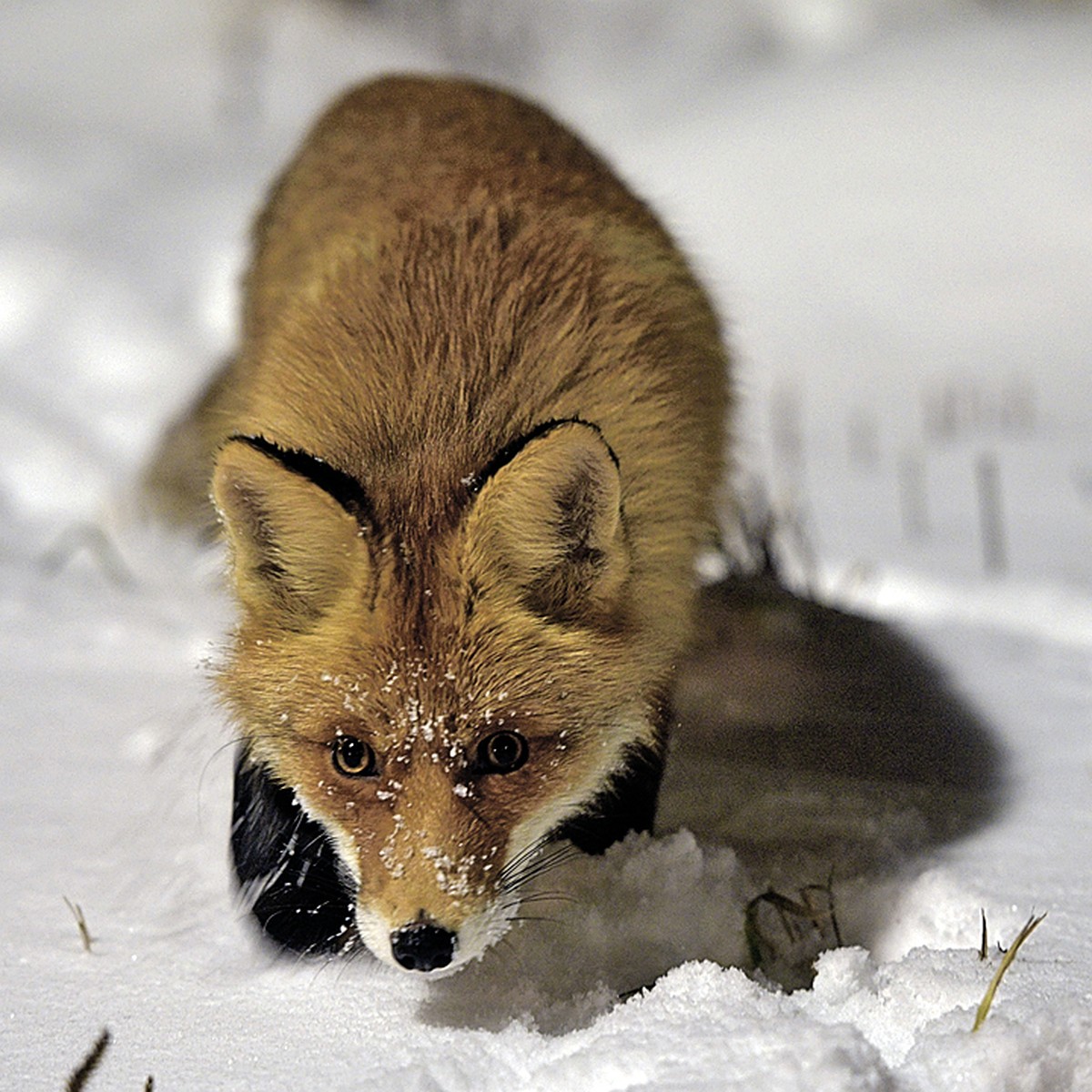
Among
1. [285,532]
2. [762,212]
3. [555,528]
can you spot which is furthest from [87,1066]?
[762,212]

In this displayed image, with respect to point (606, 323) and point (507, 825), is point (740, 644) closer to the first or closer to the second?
point (606, 323)

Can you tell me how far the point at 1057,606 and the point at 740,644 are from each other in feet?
3.76

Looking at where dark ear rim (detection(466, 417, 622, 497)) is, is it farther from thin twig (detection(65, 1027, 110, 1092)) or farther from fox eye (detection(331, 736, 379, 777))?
thin twig (detection(65, 1027, 110, 1092))

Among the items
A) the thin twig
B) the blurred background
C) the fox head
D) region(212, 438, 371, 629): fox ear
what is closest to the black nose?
the fox head

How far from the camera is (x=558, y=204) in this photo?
222 centimetres

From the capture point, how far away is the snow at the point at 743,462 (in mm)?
1295

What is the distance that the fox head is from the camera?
1.38 metres

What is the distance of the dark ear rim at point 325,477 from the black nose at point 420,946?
0.46 metres

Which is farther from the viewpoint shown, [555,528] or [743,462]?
[743,462]

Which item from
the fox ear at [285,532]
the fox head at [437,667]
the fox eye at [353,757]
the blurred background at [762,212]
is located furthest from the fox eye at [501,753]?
the blurred background at [762,212]

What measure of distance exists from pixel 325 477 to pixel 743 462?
1778 mm

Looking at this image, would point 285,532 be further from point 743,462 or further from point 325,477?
point 743,462

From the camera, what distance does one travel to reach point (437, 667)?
1424 mm

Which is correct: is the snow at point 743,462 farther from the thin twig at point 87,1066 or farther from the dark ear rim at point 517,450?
the dark ear rim at point 517,450
